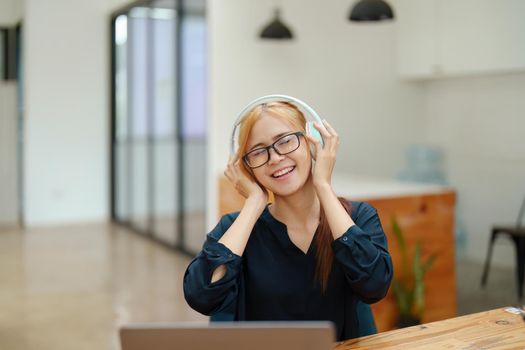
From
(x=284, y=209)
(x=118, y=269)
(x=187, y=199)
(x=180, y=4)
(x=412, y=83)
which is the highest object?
(x=180, y=4)

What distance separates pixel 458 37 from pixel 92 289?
3635 mm

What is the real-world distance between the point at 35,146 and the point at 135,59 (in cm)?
173

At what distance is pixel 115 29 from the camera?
8023 millimetres

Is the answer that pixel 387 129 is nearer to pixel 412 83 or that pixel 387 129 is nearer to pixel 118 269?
pixel 412 83

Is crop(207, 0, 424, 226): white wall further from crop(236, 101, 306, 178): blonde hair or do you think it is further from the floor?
crop(236, 101, 306, 178): blonde hair

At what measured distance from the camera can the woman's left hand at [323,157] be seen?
5.39ft

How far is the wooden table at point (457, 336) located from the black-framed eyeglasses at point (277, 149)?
49cm

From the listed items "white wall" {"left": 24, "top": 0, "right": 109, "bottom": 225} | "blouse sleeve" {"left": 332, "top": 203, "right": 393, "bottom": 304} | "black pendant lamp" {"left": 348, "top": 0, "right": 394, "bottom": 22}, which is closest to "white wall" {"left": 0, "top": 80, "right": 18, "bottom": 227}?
"white wall" {"left": 24, "top": 0, "right": 109, "bottom": 225}

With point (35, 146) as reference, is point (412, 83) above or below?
above

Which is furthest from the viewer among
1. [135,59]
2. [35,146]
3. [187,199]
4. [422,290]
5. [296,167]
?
[35,146]

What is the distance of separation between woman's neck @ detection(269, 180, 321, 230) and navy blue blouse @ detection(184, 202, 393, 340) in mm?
30

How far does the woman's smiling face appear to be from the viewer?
1658 mm

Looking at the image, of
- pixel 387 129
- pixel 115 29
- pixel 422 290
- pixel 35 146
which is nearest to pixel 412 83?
pixel 387 129

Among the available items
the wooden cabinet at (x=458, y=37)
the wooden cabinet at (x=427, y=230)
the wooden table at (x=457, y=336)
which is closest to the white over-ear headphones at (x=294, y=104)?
the wooden table at (x=457, y=336)
